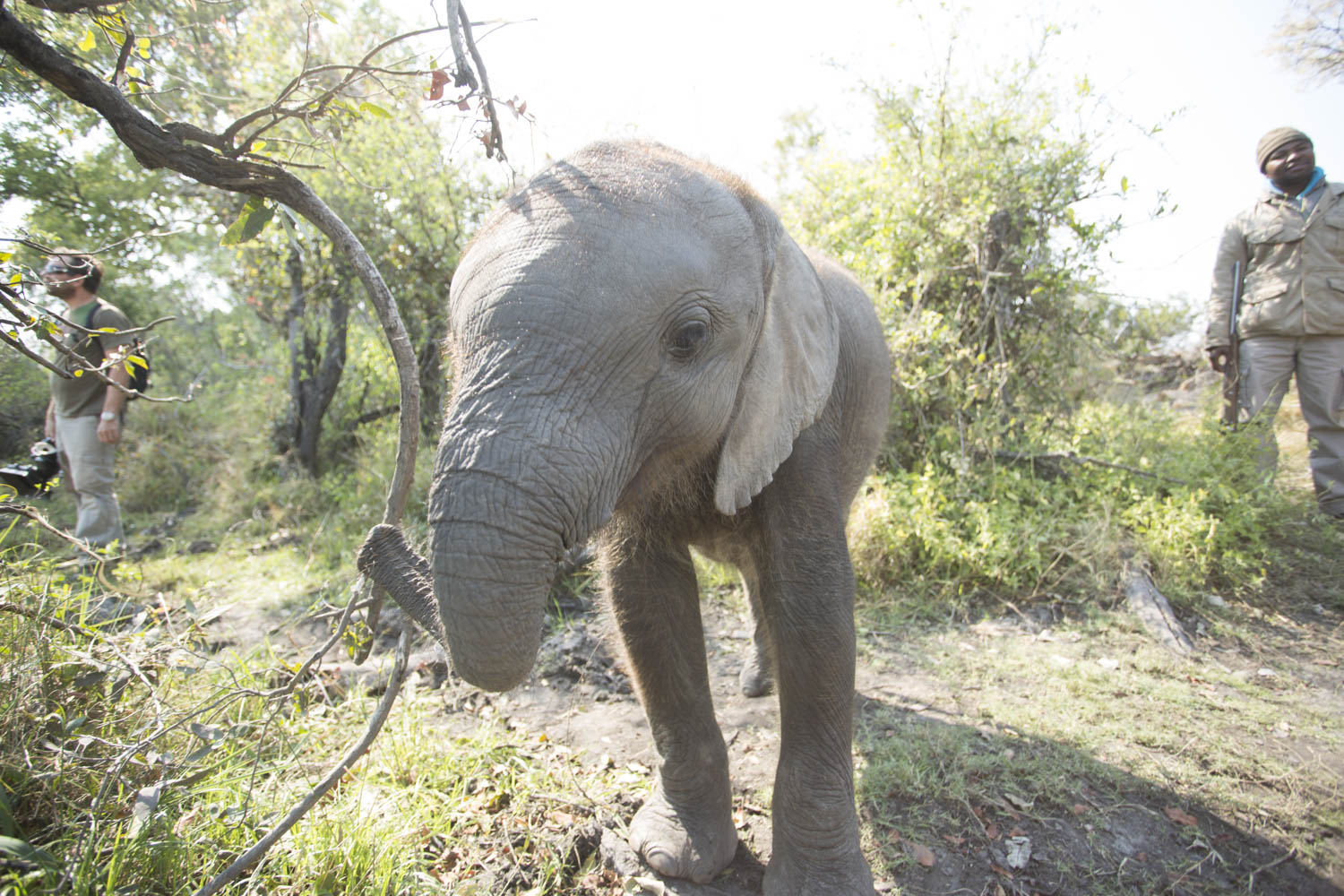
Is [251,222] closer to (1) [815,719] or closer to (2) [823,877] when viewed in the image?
(1) [815,719]

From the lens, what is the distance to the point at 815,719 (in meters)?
2.57

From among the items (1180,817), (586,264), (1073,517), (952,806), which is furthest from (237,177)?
(1073,517)

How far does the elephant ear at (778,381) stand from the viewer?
7.50 feet

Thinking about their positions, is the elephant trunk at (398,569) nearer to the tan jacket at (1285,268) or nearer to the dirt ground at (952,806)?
the dirt ground at (952,806)

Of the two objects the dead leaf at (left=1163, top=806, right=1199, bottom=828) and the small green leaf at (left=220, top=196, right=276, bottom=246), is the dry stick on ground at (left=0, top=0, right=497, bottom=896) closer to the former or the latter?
the small green leaf at (left=220, top=196, right=276, bottom=246)

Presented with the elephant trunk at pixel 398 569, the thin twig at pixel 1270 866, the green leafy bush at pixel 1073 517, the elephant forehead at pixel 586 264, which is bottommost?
the thin twig at pixel 1270 866

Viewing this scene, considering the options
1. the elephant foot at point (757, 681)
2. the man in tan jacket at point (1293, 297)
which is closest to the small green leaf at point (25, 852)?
the elephant foot at point (757, 681)

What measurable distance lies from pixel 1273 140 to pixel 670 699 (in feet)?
24.1

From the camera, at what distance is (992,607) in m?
5.42

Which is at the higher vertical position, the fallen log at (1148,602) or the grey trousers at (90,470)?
the grey trousers at (90,470)

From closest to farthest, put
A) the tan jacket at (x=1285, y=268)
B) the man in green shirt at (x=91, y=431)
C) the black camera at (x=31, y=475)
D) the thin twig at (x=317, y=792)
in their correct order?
the thin twig at (x=317, y=792), the black camera at (x=31, y=475), the man in green shirt at (x=91, y=431), the tan jacket at (x=1285, y=268)

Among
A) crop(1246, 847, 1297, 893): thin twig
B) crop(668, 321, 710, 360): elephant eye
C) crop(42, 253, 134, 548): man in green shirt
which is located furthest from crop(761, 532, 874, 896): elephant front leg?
crop(42, 253, 134, 548): man in green shirt

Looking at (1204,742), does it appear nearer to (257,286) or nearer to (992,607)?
(992,607)

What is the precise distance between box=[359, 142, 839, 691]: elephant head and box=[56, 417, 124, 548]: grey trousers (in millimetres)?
5580
